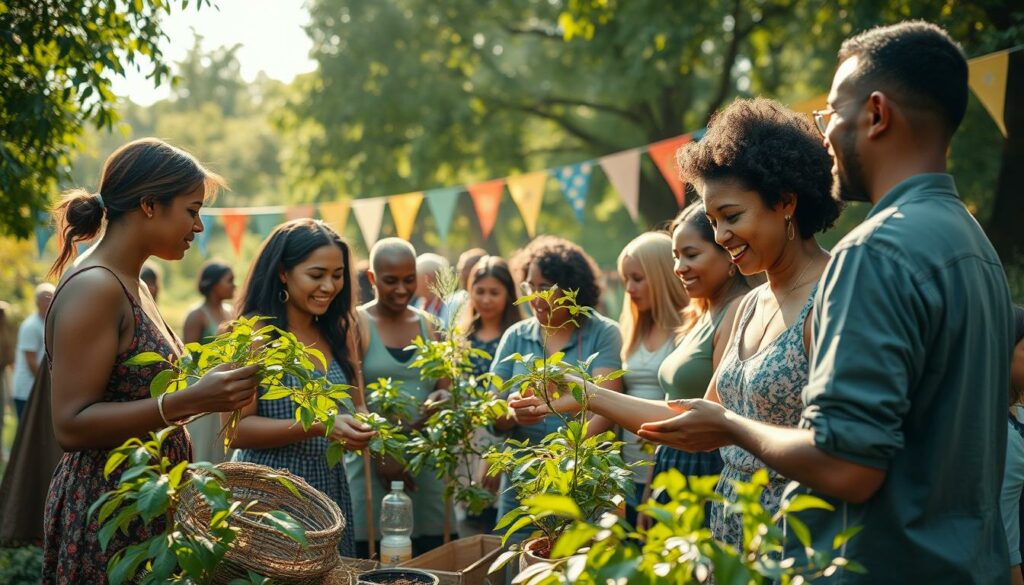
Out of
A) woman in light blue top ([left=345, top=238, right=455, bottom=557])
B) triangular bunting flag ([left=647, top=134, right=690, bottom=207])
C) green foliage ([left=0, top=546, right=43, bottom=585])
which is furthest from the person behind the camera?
triangular bunting flag ([left=647, top=134, right=690, bottom=207])

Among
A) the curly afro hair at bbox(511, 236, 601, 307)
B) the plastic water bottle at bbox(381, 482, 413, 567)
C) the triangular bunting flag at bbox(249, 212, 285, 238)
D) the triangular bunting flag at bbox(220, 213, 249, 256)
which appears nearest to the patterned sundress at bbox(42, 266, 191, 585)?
the plastic water bottle at bbox(381, 482, 413, 567)

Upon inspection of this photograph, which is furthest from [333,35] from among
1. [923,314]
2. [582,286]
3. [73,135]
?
[923,314]

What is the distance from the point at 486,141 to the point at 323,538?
13.7m

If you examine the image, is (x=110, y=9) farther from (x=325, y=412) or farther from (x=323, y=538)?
(x=323, y=538)

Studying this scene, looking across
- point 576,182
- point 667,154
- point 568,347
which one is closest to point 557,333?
point 568,347

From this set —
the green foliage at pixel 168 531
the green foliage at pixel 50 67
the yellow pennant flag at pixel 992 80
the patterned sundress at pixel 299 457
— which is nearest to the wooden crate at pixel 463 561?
the patterned sundress at pixel 299 457

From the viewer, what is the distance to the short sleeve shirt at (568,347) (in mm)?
3838

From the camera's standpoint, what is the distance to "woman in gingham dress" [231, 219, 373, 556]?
3.12m

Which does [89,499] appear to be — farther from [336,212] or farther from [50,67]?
[336,212]

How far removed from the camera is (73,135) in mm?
5004

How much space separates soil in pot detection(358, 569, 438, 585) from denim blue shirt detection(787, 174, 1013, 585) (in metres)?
1.26

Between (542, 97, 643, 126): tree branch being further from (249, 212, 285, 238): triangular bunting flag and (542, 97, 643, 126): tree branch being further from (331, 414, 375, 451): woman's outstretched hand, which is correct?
(331, 414, 375, 451): woman's outstretched hand

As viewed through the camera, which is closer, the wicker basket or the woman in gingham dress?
the wicker basket

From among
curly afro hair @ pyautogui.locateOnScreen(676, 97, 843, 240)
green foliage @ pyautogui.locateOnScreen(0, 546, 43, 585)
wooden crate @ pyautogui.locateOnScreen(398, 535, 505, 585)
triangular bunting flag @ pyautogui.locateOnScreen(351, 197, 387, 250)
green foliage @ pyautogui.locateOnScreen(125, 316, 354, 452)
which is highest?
triangular bunting flag @ pyautogui.locateOnScreen(351, 197, 387, 250)
